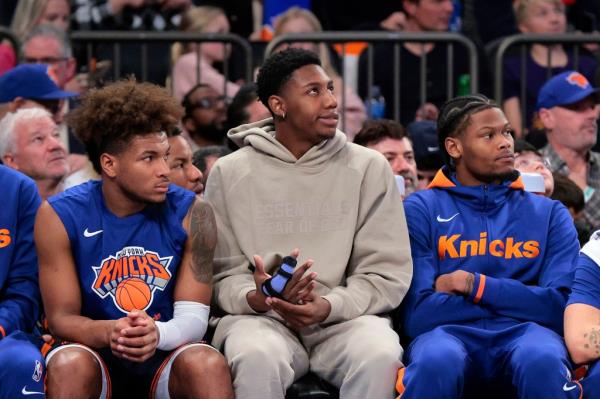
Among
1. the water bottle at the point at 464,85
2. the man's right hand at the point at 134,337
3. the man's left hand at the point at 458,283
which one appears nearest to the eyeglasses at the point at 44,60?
the water bottle at the point at 464,85

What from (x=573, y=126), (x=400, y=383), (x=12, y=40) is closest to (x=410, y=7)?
(x=573, y=126)

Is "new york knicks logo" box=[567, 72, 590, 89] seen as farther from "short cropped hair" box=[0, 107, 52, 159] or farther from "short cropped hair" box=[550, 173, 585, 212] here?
"short cropped hair" box=[0, 107, 52, 159]

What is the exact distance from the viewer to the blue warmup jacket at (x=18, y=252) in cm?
545

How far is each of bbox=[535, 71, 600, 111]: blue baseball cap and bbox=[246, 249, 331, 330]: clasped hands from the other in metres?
3.01

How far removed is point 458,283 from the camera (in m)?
5.41

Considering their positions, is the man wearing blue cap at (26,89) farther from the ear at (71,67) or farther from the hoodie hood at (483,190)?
the hoodie hood at (483,190)

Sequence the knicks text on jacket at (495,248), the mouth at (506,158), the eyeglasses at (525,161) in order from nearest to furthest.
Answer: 1. the knicks text on jacket at (495,248)
2. the mouth at (506,158)
3. the eyeglasses at (525,161)

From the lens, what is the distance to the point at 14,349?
5039 millimetres

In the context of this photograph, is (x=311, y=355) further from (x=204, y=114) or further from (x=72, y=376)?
(x=204, y=114)

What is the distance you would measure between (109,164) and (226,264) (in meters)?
0.67

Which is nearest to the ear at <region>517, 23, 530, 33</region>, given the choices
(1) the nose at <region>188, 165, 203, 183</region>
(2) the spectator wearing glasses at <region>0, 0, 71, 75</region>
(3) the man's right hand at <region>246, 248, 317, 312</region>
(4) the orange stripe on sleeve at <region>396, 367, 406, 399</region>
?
(2) the spectator wearing glasses at <region>0, 0, 71, 75</region>

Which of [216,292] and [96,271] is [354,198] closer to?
[216,292]

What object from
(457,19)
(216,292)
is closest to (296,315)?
(216,292)

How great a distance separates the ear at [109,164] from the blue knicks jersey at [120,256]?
0.14m
